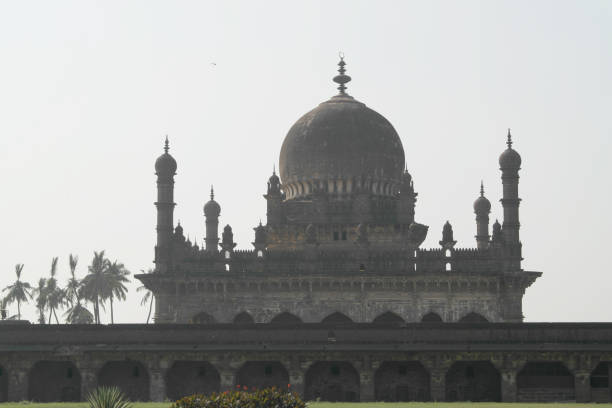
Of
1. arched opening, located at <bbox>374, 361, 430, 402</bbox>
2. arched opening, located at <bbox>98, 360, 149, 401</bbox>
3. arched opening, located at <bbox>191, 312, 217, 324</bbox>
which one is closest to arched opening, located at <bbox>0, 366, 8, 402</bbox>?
arched opening, located at <bbox>98, 360, 149, 401</bbox>

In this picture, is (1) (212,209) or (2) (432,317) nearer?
(2) (432,317)

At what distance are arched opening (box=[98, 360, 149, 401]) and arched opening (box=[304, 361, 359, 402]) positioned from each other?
18.8 ft

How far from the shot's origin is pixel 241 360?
126ft

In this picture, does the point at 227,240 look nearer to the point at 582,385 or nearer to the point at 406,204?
the point at 406,204

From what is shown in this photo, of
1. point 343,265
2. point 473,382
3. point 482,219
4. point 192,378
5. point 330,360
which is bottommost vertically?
point 473,382

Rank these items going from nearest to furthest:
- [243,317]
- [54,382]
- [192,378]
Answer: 1. [192,378]
2. [54,382]
3. [243,317]

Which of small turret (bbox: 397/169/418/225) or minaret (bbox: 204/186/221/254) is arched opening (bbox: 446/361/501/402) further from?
minaret (bbox: 204/186/221/254)

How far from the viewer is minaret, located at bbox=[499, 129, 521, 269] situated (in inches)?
1831

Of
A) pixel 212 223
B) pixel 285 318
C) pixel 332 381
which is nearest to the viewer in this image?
pixel 332 381

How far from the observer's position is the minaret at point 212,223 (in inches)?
2165

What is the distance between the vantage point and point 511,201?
47000mm

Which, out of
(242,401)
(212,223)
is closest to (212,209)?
(212,223)

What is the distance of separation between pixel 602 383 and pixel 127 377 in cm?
1633

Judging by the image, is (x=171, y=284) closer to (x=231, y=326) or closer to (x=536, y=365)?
(x=231, y=326)
